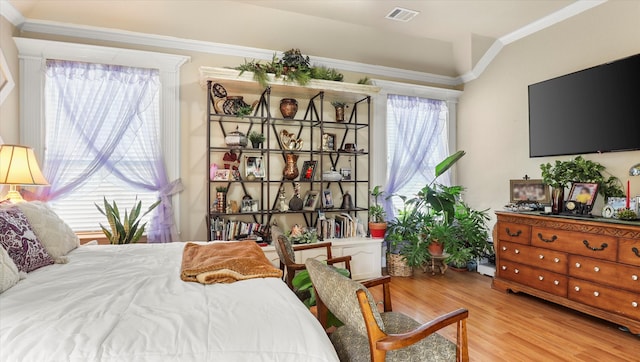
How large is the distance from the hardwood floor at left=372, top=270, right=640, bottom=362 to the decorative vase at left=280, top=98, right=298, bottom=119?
2149mm

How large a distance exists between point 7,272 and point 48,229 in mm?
651

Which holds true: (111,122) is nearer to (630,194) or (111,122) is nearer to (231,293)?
(231,293)

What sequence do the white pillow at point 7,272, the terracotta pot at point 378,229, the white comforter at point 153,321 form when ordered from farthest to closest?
1. the terracotta pot at point 378,229
2. the white pillow at point 7,272
3. the white comforter at point 153,321

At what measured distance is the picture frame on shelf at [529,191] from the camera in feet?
12.3

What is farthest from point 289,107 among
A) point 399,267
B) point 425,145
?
point 399,267

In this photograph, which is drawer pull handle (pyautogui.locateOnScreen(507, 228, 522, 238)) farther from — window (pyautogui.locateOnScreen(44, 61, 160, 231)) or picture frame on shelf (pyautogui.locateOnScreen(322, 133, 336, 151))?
window (pyautogui.locateOnScreen(44, 61, 160, 231))

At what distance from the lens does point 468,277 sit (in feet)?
13.7

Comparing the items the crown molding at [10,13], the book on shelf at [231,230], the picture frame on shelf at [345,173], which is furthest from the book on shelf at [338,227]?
the crown molding at [10,13]

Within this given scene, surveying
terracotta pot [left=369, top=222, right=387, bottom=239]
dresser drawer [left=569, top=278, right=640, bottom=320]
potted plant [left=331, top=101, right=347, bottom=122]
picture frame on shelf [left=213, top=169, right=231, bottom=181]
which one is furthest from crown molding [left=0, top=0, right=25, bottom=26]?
dresser drawer [left=569, top=278, right=640, bottom=320]

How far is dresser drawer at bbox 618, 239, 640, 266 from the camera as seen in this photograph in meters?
2.56

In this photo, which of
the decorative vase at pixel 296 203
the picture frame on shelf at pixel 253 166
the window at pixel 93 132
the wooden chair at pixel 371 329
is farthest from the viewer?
the decorative vase at pixel 296 203

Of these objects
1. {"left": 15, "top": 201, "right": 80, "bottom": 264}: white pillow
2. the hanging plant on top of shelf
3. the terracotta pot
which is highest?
the hanging plant on top of shelf

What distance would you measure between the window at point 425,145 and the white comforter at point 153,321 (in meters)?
3.29

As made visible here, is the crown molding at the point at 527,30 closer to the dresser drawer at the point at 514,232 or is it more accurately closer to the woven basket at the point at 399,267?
the dresser drawer at the point at 514,232
